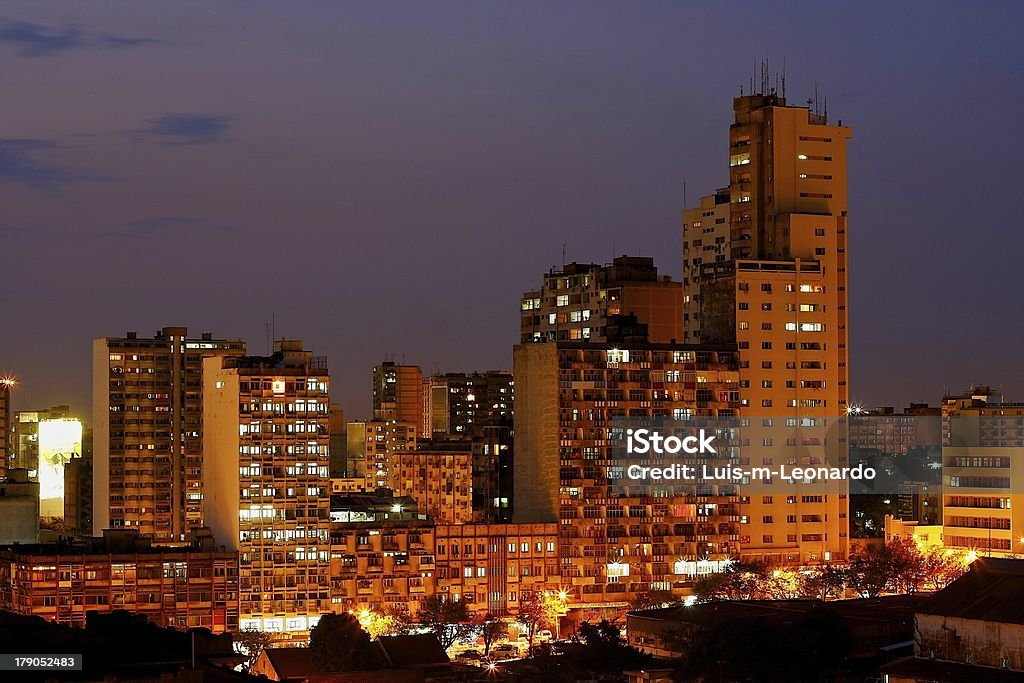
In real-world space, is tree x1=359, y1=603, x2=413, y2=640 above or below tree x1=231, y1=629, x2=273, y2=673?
above

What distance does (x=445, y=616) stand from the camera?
144125 mm

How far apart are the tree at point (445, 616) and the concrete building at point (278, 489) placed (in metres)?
7.41

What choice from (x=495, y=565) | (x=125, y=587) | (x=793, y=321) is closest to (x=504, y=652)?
(x=495, y=565)

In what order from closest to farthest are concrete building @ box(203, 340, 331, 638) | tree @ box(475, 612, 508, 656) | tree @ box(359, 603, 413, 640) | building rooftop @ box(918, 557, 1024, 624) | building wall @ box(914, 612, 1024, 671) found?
building wall @ box(914, 612, 1024, 671)
building rooftop @ box(918, 557, 1024, 624)
tree @ box(475, 612, 508, 656)
tree @ box(359, 603, 413, 640)
concrete building @ box(203, 340, 331, 638)

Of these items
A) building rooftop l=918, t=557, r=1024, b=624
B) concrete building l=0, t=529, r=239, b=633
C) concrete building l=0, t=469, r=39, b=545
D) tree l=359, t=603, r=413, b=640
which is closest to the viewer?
building rooftop l=918, t=557, r=1024, b=624

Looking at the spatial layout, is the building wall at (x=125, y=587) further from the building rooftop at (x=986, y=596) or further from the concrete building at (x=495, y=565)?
the building rooftop at (x=986, y=596)

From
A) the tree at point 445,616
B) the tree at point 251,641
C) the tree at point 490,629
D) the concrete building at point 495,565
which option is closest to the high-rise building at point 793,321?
the concrete building at point 495,565

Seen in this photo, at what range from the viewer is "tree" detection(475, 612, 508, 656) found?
138125 millimetres

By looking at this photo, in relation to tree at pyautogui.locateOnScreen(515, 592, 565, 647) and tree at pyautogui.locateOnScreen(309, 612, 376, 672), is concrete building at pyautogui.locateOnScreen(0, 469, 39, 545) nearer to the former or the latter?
A: tree at pyautogui.locateOnScreen(515, 592, 565, 647)

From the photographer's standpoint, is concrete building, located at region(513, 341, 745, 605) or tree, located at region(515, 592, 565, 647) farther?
concrete building, located at region(513, 341, 745, 605)

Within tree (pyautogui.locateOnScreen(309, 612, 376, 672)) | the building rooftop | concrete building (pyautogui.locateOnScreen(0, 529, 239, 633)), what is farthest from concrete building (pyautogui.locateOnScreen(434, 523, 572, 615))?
the building rooftop

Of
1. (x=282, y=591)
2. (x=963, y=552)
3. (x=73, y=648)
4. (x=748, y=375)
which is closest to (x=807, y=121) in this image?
(x=748, y=375)

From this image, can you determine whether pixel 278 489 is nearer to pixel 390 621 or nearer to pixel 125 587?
pixel 390 621

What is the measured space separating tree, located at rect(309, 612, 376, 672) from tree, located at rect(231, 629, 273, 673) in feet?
51.7
